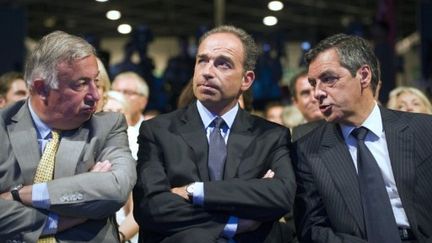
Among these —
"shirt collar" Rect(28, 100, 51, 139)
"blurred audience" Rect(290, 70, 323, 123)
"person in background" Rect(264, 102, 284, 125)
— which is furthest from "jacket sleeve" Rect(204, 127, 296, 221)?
"person in background" Rect(264, 102, 284, 125)

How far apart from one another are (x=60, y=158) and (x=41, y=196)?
0.22 metres

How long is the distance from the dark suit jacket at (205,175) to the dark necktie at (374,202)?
0.34 metres

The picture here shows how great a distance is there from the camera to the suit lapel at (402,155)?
3414 millimetres

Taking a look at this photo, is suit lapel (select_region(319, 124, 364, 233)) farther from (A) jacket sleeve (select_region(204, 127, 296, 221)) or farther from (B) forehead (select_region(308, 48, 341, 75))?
(B) forehead (select_region(308, 48, 341, 75))

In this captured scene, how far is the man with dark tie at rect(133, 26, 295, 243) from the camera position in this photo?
10.5ft

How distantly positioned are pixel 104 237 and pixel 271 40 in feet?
20.3

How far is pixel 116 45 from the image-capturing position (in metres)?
15.6

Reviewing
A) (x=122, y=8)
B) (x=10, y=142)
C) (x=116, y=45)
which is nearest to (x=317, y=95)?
(x=10, y=142)

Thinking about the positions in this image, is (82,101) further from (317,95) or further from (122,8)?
(122,8)

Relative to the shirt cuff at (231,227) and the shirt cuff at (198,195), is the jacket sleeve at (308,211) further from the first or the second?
the shirt cuff at (198,195)

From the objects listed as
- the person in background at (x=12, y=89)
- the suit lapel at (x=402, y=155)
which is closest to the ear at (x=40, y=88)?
the suit lapel at (x=402, y=155)

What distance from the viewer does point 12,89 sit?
5.51 metres

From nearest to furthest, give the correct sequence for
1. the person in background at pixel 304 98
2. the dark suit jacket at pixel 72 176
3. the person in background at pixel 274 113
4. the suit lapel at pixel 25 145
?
the dark suit jacket at pixel 72 176 → the suit lapel at pixel 25 145 → the person in background at pixel 304 98 → the person in background at pixel 274 113

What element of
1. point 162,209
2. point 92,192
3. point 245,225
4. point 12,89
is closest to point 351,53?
point 245,225
